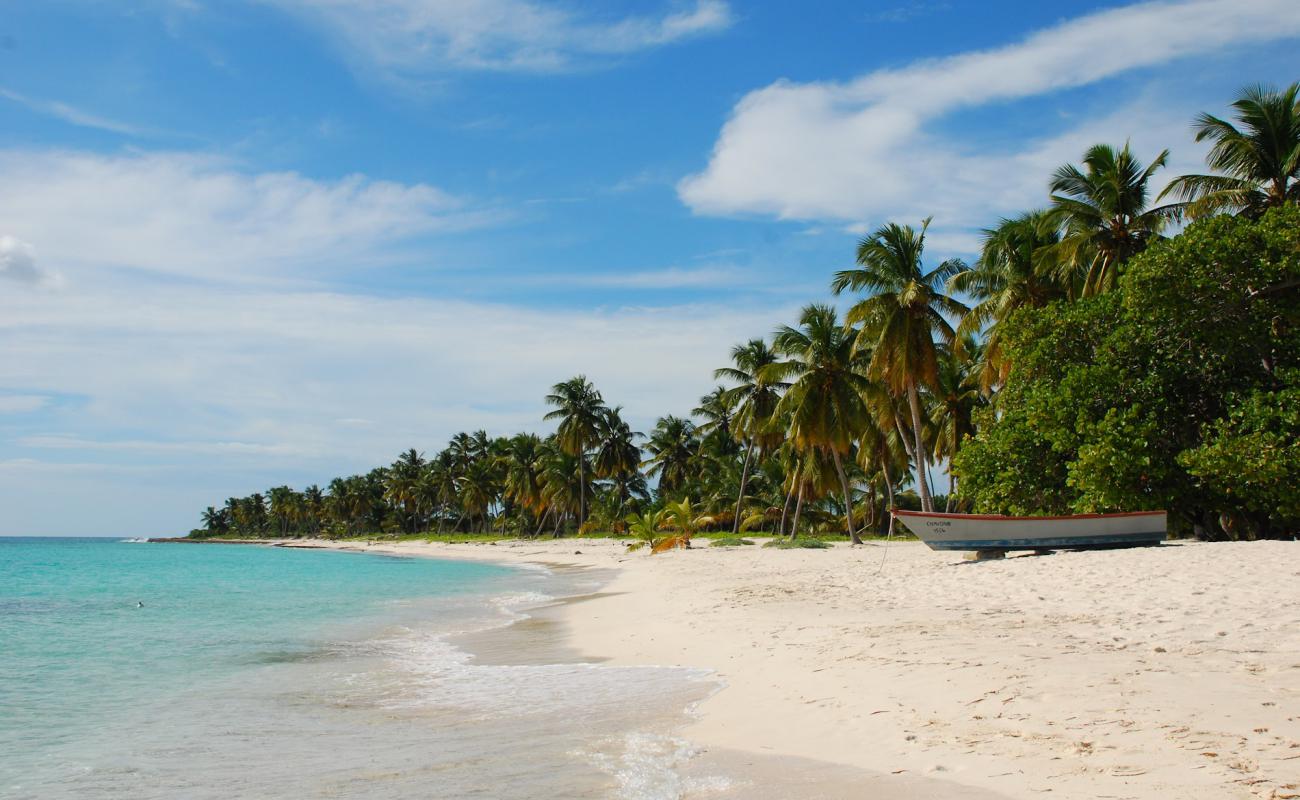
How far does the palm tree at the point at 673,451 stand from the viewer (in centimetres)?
5938

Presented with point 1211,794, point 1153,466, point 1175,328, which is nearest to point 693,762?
point 1211,794

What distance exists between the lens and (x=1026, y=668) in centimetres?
694

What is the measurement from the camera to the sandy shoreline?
4730mm

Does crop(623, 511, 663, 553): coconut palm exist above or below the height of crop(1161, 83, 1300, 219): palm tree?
below

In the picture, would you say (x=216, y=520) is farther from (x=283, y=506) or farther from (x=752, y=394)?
(x=752, y=394)

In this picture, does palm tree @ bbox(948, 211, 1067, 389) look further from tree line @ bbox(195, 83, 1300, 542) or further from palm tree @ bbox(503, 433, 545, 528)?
palm tree @ bbox(503, 433, 545, 528)

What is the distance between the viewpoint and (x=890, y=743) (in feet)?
18.3

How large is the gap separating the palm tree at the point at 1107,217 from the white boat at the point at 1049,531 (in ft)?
28.5

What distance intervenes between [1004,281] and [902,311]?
Result: 4458 mm

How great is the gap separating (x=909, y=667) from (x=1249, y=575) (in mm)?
6356

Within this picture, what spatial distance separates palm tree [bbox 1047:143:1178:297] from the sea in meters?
17.6

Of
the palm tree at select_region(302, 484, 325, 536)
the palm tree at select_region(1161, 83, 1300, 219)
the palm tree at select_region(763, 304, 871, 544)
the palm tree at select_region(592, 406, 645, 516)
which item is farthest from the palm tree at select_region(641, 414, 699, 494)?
the palm tree at select_region(302, 484, 325, 536)

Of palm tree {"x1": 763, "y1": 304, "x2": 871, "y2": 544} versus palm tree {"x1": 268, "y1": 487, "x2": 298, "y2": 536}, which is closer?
palm tree {"x1": 763, "y1": 304, "x2": 871, "y2": 544}

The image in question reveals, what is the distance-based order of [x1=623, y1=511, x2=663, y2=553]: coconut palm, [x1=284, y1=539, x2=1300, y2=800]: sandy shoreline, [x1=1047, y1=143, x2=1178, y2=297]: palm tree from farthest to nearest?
[x1=623, y1=511, x2=663, y2=553]: coconut palm → [x1=1047, y1=143, x2=1178, y2=297]: palm tree → [x1=284, y1=539, x2=1300, y2=800]: sandy shoreline
